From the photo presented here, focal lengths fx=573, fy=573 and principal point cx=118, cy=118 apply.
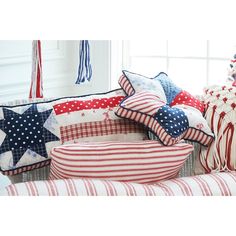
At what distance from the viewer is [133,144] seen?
2037 mm

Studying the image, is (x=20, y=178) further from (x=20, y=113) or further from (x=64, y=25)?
(x=64, y=25)

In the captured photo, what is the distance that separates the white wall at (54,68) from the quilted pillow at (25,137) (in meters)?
0.82

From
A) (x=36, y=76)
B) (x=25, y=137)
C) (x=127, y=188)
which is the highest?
(x=36, y=76)

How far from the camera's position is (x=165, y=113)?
2100 mm

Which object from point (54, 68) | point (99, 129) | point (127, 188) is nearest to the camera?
point (127, 188)

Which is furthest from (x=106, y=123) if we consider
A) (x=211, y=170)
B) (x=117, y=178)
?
(x=211, y=170)

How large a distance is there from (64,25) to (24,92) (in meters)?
1.96

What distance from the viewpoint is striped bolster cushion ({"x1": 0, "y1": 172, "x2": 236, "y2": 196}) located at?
70.2 inches

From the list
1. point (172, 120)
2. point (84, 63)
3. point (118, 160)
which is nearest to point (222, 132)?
point (172, 120)

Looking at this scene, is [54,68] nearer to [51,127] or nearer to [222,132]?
[51,127]

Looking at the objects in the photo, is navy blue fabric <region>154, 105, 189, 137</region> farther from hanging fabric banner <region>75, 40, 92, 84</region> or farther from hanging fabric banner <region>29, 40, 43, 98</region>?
hanging fabric banner <region>75, 40, 92, 84</region>

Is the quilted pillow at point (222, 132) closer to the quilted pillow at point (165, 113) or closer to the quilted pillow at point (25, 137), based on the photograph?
the quilted pillow at point (165, 113)

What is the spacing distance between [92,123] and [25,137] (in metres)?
0.27

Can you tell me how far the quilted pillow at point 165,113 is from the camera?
82.1 inches
